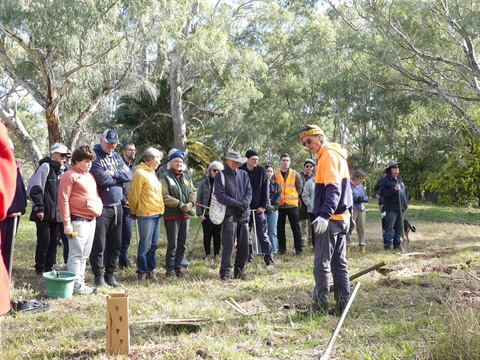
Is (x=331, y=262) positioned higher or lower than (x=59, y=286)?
higher

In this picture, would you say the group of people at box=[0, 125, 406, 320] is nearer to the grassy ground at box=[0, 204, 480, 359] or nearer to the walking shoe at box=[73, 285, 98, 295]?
the walking shoe at box=[73, 285, 98, 295]

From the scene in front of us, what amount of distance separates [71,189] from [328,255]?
3.15 metres

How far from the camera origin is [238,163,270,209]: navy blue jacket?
26.9ft

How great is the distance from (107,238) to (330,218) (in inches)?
123

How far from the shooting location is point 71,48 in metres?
13.0

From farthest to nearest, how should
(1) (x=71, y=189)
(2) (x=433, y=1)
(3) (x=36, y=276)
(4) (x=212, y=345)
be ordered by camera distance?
(2) (x=433, y=1)
(3) (x=36, y=276)
(1) (x=71, y=189)
(4) (x=212, y=345)

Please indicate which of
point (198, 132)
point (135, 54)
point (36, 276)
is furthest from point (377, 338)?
point (198, 132)

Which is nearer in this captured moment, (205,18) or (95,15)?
(95,15)

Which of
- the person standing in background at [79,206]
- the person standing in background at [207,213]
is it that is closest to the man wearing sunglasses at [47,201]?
the person standing in background at [79,206]

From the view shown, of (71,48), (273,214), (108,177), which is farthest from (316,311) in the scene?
(71,48)

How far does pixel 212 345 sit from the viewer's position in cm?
414

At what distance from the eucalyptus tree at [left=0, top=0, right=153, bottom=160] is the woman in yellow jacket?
689cm

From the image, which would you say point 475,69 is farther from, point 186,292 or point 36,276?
point 36,276

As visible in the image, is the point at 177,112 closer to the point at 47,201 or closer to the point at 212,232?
the point at 212,232
